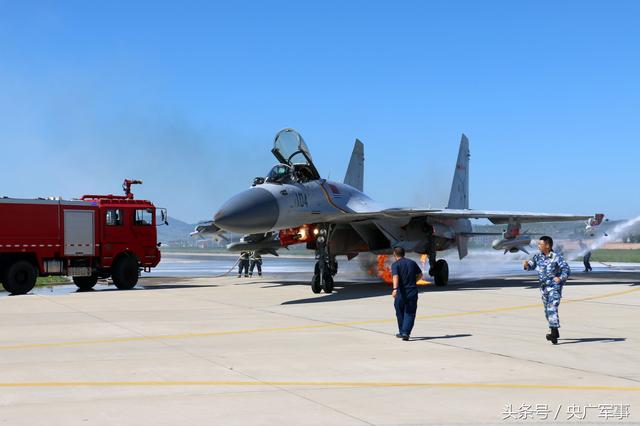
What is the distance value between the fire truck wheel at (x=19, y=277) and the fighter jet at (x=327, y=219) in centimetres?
671

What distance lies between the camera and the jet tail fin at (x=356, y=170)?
2686 centimetres

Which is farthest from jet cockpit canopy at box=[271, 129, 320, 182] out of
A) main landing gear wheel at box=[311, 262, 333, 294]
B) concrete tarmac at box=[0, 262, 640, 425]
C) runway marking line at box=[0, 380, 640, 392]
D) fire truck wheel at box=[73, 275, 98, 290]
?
runway marking line at box=[0, 380, 640, 392]

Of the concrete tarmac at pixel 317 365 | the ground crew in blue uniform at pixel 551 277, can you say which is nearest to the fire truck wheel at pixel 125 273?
the concrete tarmac at pixel 317 365

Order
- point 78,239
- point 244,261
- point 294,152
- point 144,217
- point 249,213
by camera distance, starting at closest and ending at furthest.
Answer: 1. point 249,213
2. point 294,152
3. point 78,239
4. point 144,217
5. point 244,261

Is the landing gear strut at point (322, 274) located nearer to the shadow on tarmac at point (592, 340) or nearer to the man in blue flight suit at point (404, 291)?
the man in blue flight suit at point (404, 291)

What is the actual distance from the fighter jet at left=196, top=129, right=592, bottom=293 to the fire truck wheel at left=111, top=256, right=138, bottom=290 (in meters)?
3.99

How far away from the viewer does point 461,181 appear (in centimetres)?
2959

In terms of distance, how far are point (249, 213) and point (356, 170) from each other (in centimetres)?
1050

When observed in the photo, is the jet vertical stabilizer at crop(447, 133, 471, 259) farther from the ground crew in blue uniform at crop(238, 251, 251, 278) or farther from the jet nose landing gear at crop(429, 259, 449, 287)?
the ground crew in blue uniform at crop(238, 251, 251, 278)

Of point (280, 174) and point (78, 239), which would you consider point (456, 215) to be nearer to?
point (280, 174)

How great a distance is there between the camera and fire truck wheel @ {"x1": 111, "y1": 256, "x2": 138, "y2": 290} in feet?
76.7

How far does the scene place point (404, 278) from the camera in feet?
35.6

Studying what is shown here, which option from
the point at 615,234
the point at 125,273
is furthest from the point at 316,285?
the point at 615,234

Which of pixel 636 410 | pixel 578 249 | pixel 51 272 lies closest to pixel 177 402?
pixel 636 410
